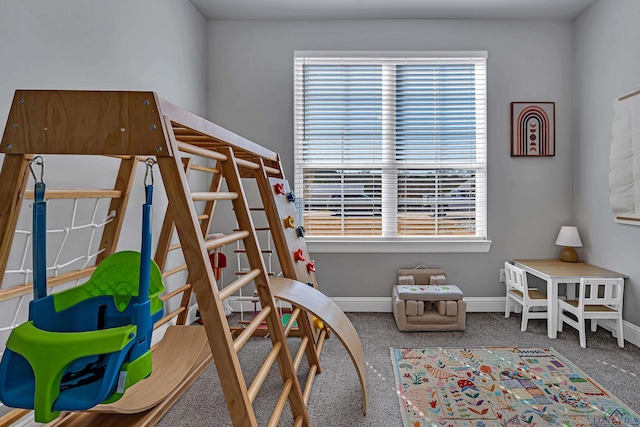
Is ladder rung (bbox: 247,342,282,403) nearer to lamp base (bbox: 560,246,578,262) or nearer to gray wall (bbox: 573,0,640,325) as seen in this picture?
gray wall (bbox: 573,0,640,325)

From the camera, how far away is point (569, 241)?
336 centimetres

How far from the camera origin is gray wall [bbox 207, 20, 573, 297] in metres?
3.57

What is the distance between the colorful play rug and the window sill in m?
1.06

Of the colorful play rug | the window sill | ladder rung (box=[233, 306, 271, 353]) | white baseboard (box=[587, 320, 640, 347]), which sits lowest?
the colorful play rug

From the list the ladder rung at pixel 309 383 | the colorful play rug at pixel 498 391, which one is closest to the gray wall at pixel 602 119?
the colorful play rug at pixel 498 391

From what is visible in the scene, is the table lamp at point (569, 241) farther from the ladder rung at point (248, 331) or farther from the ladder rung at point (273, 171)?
the ladder rung at point (248, 331)

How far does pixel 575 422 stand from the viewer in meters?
1.87

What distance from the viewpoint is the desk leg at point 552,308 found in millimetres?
2939

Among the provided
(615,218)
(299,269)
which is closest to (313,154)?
(299,269)

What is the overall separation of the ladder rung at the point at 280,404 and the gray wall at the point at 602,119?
269 cm

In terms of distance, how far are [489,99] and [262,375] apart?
10.6 feet

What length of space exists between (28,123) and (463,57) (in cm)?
349

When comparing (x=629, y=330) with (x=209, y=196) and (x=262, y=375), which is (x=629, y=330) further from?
(x=209, y=196)

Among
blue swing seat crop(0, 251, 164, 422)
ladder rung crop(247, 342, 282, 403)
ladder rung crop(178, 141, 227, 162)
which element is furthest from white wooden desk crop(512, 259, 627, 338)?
blue swing seat crop(0, 251, 164, 422)
